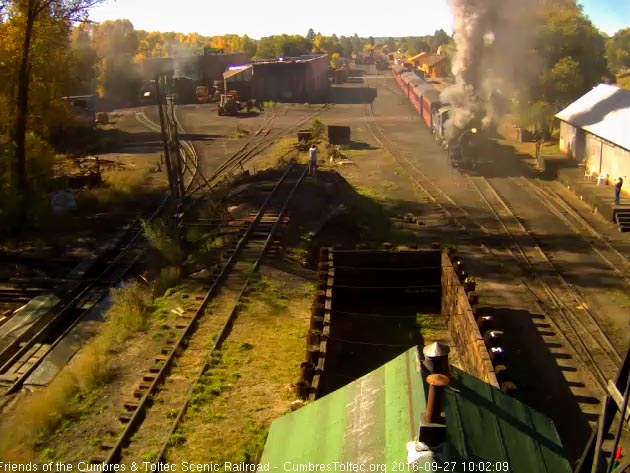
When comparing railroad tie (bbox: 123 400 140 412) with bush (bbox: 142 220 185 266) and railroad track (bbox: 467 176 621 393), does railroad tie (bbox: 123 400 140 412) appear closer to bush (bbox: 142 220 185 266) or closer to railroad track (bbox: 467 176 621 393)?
railroad track (bbox: 467 176 621 393)

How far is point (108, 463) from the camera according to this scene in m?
8.52

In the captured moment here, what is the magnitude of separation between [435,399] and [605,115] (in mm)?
26659

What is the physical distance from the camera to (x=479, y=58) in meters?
32.6

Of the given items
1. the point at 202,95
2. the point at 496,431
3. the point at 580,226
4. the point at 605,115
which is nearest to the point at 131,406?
Result: the point at 496,431

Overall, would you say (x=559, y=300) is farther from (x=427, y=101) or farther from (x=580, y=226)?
(x=427, y=101)

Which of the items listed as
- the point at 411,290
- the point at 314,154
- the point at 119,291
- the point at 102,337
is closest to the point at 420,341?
the point at 411,290

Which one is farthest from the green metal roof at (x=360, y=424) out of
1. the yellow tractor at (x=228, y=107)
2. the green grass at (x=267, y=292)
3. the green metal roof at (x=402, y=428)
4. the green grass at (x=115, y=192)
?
the yellow tractor at (x=228, y=107)

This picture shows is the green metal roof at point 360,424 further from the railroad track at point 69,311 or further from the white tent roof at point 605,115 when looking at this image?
the white tent roof at point 605,115

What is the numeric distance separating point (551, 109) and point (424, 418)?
36.1m

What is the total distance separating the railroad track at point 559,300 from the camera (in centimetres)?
1212

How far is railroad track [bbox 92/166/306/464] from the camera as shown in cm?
904

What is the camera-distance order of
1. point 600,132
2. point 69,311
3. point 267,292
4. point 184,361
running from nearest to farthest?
point 184,361
point 267,292
point 69,311
point 600,132

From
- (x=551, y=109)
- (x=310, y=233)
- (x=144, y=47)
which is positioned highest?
(x=144, y=47)

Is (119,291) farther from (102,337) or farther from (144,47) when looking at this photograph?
(144,47)
